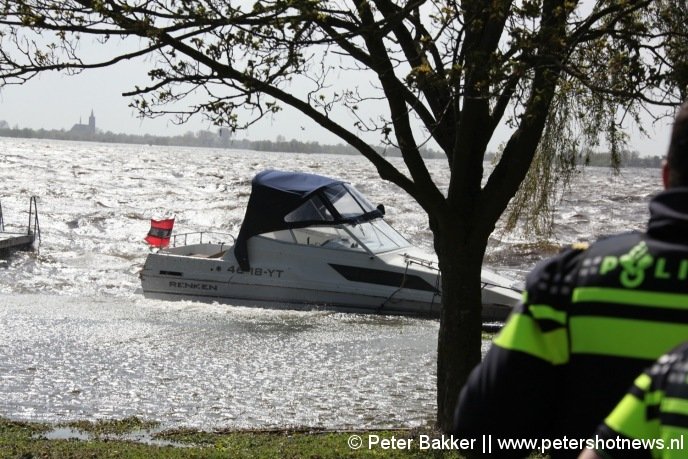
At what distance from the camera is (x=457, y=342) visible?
8.00 m

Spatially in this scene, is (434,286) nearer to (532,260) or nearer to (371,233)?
(371,233)

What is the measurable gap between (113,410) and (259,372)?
2.62m

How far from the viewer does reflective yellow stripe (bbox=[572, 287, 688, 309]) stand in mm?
2064

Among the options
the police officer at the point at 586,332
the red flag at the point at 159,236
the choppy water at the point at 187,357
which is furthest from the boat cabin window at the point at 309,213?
the police officer at the point at 586,332

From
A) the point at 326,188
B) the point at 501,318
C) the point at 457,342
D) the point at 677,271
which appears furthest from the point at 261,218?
the point at 677,271

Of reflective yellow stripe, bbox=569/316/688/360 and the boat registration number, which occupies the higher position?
reflective yellow stripe, bbox=569/316/688/360

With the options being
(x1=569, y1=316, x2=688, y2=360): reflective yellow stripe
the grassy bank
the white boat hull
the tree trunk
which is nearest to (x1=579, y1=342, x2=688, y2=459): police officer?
(x1=569, y1=316, x2=688, y2=360): reflective yellow stripe

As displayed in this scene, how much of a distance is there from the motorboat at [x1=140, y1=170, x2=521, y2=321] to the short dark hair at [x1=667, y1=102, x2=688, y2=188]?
16.2 meters

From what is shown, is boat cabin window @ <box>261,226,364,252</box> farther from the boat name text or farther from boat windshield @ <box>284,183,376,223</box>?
the boat name text

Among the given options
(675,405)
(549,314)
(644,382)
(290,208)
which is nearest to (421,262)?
(290,208)

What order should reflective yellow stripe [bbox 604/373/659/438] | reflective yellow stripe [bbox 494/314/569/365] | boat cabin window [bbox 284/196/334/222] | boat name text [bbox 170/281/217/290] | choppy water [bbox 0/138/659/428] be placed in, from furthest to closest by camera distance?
boat name text [bbox 170/281/217/290] → boat cabin window [bbox 284/196/334/222] → choppy water [bbox 0/138/659/428] → reflective yellow stripe [bbox 494/314/569/365] → reflective yellow stripe [bbox 604/373/659/438]

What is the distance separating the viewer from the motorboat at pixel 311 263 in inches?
733

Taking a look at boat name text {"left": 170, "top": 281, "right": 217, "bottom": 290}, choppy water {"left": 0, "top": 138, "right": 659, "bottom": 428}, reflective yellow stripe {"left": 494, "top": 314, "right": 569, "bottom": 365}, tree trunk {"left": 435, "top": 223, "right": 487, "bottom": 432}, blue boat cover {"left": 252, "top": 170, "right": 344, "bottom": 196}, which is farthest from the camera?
boat name text {"left": 170, "top": 281, "right": 217, "bottom": 290}

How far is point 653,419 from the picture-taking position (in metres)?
1.90
